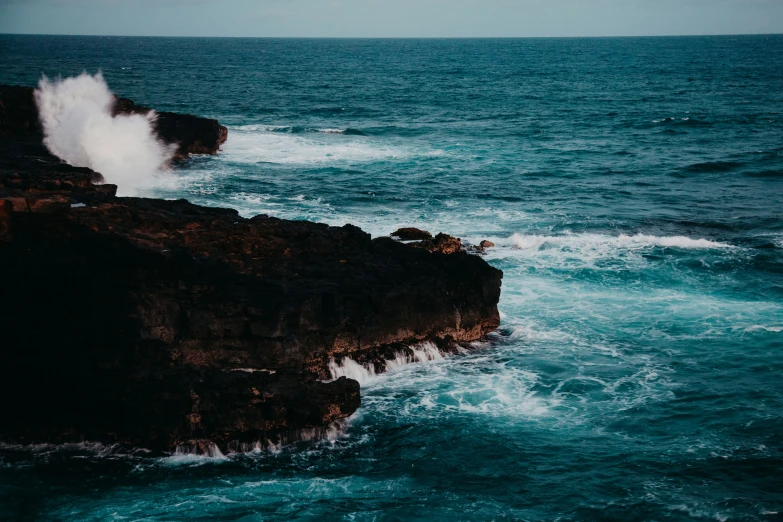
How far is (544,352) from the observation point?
79.3ft

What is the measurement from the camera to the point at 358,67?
15375 centimetres

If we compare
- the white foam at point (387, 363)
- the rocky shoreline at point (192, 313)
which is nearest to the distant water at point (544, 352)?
the white foam at point (387, 363)

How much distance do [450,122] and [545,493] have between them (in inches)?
2311

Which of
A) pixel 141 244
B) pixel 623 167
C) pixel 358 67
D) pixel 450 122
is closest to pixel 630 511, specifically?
pixel 141 244

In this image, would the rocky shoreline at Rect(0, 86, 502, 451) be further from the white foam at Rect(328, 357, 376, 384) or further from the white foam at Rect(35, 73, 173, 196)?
the white foam at Rect(35, 73, 173, 196)

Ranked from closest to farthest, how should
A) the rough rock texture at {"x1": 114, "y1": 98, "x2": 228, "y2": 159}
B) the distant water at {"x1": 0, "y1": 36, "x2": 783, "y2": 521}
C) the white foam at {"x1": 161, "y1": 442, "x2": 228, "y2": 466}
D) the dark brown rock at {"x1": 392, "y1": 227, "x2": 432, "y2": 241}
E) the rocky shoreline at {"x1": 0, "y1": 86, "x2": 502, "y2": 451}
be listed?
the distant water at {"x1": 0, "y1": 36, "x2": 783, "y2": 521}, the white foam at {"x1": 161, "y1": 442, "x2": 228, "y2": 466}, the rocky shoreline at {"x1": 0, "y1": 86, "x2": 502, "y2": 451}, the dark brown rock at {"x1": 392, "y1": 227, "x2": 432, "y2": 241}, the rough rock texture at {"x1": 114, "y1": 98, "x2": 228, "y2": 159}

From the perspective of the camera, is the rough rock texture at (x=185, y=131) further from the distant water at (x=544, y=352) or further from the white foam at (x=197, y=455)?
the white foam at (x=197, y=455)

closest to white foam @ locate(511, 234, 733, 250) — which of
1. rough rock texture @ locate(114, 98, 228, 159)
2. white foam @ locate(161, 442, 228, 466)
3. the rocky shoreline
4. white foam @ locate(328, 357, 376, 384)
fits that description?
the rocky shoreline

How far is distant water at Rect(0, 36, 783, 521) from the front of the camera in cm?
1683

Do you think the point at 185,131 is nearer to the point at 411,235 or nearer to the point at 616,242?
the point at 411,235

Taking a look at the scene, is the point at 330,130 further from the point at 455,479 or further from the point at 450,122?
the point at 455,479

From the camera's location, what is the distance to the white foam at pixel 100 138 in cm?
4412

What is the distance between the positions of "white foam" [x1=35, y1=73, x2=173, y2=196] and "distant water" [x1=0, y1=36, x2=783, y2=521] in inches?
91.8

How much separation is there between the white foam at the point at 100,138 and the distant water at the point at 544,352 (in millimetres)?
2333
